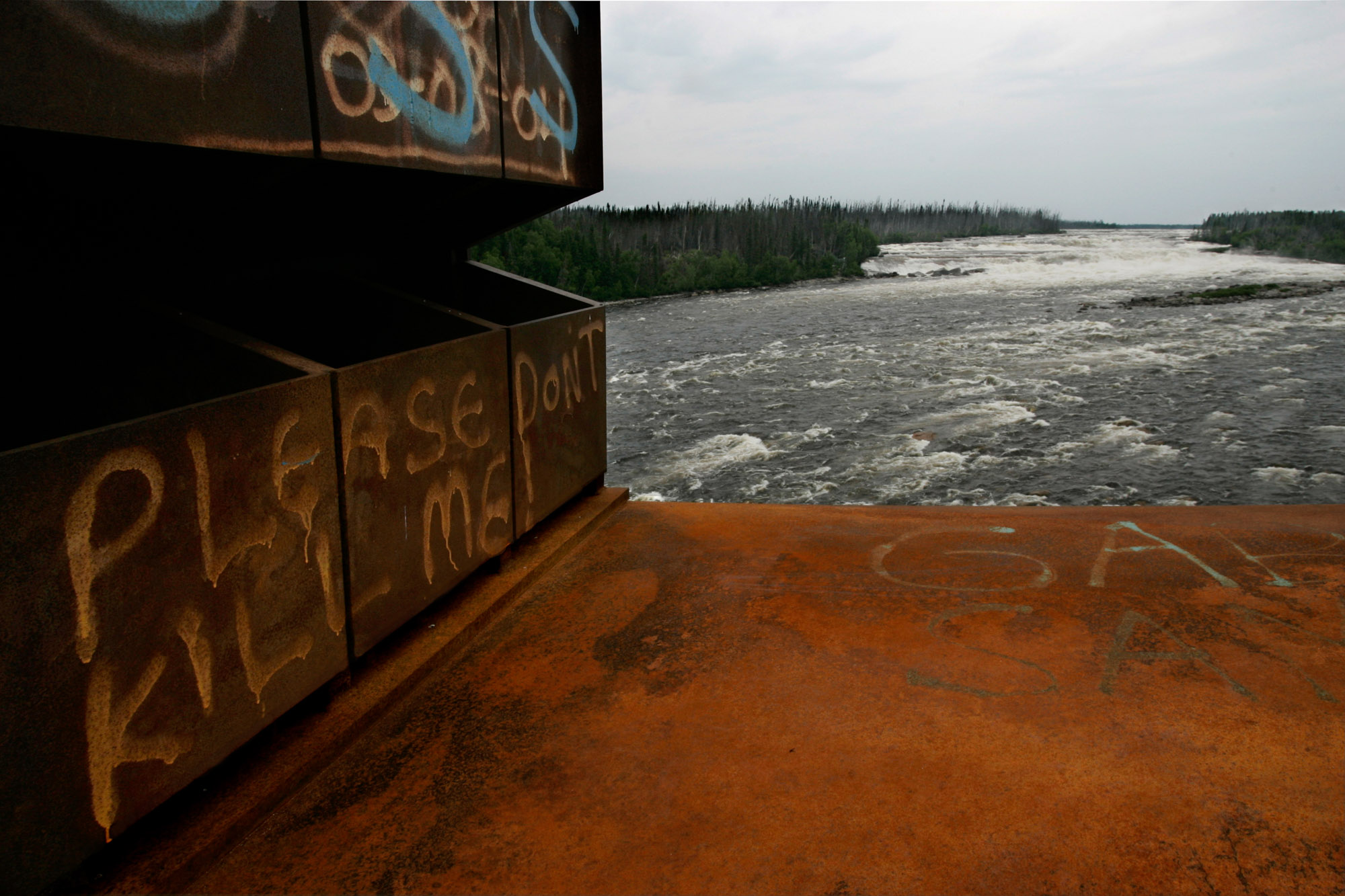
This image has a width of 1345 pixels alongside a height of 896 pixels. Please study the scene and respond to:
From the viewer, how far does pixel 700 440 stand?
11188mm

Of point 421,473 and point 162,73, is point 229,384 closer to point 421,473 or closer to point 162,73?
point 421,473

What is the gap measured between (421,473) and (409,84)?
1373 millimetres

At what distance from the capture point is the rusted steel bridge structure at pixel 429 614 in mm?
1907

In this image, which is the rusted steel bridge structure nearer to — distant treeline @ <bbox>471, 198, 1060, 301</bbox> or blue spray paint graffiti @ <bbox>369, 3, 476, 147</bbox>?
blue spray paint graffiti @ <bbox>369, 3, 476, 147</bbox>

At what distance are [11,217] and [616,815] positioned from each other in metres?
2.41

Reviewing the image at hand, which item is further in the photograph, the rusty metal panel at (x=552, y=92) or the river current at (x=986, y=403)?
the river current at (x=986, y=403)

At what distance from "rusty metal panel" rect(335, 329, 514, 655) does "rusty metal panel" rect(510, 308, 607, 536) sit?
153 millimetres

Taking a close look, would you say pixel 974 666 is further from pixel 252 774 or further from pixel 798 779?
pixel 252 774

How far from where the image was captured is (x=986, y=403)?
12328 millimetres

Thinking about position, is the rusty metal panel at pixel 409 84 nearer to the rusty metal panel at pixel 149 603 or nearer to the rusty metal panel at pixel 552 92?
the rusty metal panel at pixel 552 92

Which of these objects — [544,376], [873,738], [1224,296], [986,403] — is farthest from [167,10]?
[1224,296]

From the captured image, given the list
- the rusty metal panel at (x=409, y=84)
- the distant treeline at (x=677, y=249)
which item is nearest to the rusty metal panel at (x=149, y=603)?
the rusty metal panel at (x=409, y=84)

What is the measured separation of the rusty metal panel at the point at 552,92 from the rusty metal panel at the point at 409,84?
171 mm

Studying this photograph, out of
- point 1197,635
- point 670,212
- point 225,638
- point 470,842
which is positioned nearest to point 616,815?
point 470,842
